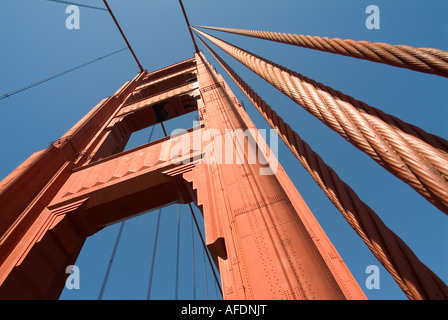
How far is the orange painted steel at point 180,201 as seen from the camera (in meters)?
1.86

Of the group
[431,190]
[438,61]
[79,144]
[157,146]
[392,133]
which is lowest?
[157,146]

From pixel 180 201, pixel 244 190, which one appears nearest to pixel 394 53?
pixel 244 190

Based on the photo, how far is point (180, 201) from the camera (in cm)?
440

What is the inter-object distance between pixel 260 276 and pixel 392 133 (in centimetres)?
148

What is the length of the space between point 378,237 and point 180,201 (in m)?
3.76

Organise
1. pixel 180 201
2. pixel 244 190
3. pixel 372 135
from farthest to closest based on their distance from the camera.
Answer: pixel 180 201 → pixel 244 190 → pixel 372 135

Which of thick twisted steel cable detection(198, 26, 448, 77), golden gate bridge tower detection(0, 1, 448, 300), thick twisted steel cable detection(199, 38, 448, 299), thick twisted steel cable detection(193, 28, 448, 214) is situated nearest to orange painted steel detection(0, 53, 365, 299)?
golden gate bridge tower detection(0, 1, 448, 300)

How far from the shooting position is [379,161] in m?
0.88

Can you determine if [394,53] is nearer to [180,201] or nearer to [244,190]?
[244,190]

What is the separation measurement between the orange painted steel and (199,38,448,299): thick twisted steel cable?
2.24 feet

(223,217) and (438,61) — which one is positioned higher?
(438,61)

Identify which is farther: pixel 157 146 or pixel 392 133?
pixel 157 146
